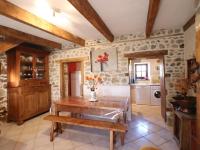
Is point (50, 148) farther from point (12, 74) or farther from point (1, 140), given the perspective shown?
point (12, 74)

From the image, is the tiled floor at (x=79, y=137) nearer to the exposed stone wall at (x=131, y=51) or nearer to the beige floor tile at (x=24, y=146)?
the beige floor tile at (x=24, y=146)

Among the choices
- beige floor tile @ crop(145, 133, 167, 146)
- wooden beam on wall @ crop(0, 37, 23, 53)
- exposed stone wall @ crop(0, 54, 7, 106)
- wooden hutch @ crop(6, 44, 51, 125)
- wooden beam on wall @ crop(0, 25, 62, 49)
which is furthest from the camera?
exposed stone wall @ crop(0, 54, 7, 106)

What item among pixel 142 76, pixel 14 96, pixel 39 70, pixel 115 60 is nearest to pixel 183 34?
pixel 115 60

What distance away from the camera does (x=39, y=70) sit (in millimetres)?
4922

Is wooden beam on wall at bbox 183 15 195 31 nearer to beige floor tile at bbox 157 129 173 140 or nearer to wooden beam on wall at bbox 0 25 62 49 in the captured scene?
beige floor tile at bbox 157 129 173 140

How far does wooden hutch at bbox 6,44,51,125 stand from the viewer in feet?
12.7

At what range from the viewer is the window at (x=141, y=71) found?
6.70 meters

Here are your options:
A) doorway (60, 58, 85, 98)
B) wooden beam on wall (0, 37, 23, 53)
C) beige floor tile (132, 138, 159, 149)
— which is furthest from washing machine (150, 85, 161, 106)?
wooden beam on wall (0, 37, 23, 53)

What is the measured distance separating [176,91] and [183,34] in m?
1.54

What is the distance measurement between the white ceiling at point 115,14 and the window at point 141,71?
10.8 ft

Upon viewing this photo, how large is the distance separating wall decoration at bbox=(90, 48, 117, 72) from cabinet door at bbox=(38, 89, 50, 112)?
1946 millimetres

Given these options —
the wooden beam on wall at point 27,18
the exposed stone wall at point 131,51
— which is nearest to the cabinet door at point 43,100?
the exposed stone wall at point 131,51

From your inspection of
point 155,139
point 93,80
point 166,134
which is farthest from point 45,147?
point 166,134

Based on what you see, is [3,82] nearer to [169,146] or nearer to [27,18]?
[27,18]
